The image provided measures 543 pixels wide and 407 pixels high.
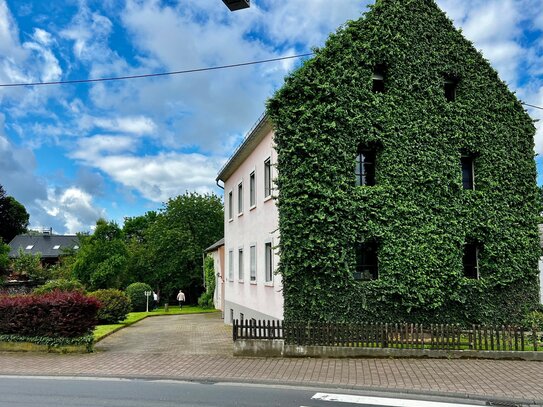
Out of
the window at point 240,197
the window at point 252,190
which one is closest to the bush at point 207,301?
the window at point 240,197

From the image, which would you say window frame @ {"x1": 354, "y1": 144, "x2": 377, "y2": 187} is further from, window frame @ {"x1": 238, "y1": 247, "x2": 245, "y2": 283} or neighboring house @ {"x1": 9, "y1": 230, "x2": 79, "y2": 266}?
neighboring house @ {"x1": 9, "y1": 230, "x2": 79, "y2": 266}

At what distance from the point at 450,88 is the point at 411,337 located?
9503 millimetres

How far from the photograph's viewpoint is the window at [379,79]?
16.7 m

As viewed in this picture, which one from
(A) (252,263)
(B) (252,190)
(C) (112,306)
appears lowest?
Answer: (C) (112,306)

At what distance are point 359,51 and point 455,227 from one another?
21.4ft

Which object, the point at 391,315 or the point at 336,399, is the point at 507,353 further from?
the point at 336,399

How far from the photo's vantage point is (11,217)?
7694 centimetres

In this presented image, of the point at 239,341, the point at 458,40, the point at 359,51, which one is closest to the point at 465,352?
the point at 239,341

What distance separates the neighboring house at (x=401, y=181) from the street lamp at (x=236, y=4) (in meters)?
8.13

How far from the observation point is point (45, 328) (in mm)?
14508

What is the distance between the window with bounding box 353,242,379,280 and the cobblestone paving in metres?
3.87

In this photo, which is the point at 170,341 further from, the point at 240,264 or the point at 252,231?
the point at 240,264

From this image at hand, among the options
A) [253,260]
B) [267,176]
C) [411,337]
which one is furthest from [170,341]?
[411,337]

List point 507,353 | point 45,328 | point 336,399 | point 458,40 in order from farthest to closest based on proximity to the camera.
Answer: point 458,40
point 45,328
point 507,353
point 336,399
